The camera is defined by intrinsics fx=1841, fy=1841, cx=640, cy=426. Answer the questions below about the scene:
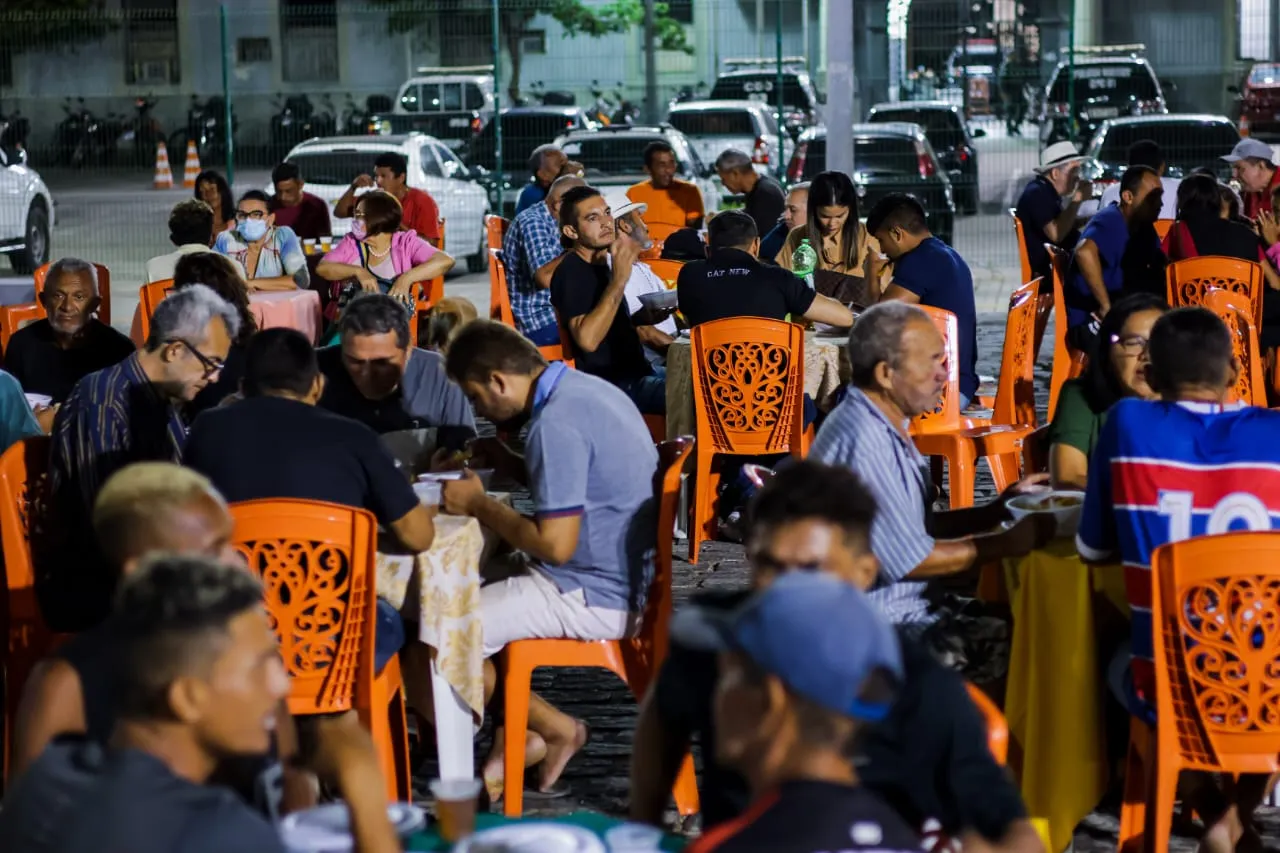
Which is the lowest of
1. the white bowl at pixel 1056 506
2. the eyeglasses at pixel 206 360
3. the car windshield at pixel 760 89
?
the white bowl at pixel 1056 506

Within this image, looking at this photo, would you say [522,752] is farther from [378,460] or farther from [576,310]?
[576,310]

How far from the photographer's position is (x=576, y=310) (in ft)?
25.4

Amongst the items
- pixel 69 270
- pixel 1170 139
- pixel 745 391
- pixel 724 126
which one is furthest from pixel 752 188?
pixel 724 126

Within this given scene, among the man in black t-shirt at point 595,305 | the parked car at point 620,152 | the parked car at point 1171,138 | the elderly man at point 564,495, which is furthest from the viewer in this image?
the parked car at point 620,152

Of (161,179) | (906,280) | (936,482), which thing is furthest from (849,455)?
(161,179)

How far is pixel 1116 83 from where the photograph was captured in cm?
2045

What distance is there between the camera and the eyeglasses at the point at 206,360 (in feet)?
16.4

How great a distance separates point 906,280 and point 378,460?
3.72 metres

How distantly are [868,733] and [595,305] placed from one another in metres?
5.22

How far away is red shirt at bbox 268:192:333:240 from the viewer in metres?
11.8

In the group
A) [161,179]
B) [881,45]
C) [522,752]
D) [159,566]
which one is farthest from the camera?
[161,179]

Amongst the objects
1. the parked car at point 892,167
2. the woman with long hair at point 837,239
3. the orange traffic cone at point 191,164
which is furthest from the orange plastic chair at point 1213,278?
the orange traffic cone at point 191,164

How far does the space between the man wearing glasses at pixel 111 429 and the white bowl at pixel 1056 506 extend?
218cm

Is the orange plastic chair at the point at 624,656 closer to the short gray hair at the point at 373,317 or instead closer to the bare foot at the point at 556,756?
the bare foot at the point at 556,756
